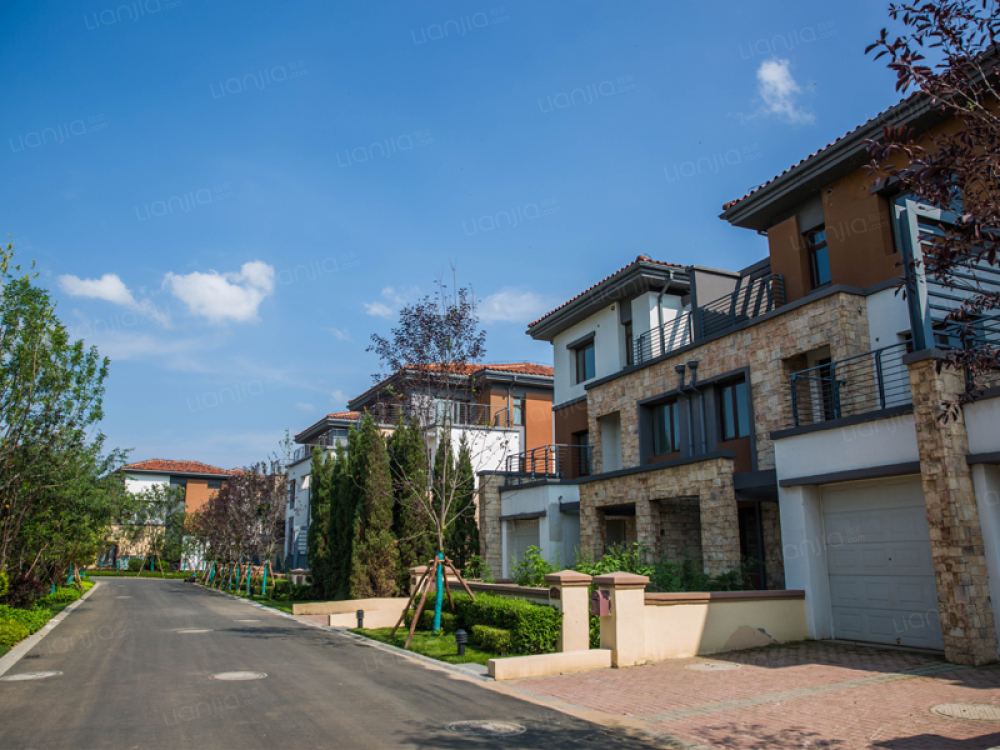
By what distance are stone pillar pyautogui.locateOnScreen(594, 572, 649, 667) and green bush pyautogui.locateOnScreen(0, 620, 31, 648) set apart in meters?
12.5

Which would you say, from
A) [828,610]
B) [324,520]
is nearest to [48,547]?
[324,520]

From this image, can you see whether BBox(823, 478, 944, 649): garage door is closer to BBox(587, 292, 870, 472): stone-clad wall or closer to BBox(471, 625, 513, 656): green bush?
BBox(587, 292, 870, 472): stone-clad wall

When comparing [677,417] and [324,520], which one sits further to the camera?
[324,520]

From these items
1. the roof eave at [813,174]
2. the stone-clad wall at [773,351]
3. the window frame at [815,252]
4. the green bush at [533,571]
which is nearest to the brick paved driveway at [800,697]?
the green bush at [533,571]

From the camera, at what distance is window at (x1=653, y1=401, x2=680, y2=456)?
2112 centimetres

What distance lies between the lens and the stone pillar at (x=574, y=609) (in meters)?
12.7

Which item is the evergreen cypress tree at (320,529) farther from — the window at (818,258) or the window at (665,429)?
the window at (818,258)

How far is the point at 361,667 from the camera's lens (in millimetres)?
12602

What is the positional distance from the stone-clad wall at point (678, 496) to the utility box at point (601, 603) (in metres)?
4.59

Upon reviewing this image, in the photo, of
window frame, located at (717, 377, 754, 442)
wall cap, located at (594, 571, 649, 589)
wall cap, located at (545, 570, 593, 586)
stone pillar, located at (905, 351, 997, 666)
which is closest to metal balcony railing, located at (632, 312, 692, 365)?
window frame, located at (717, 377, 754, 442)

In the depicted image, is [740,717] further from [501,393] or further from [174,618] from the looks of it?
[501,393]

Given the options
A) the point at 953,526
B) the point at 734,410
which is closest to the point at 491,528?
the point at 734,410

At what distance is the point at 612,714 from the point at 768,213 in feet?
52.4

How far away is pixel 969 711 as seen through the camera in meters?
8.05
